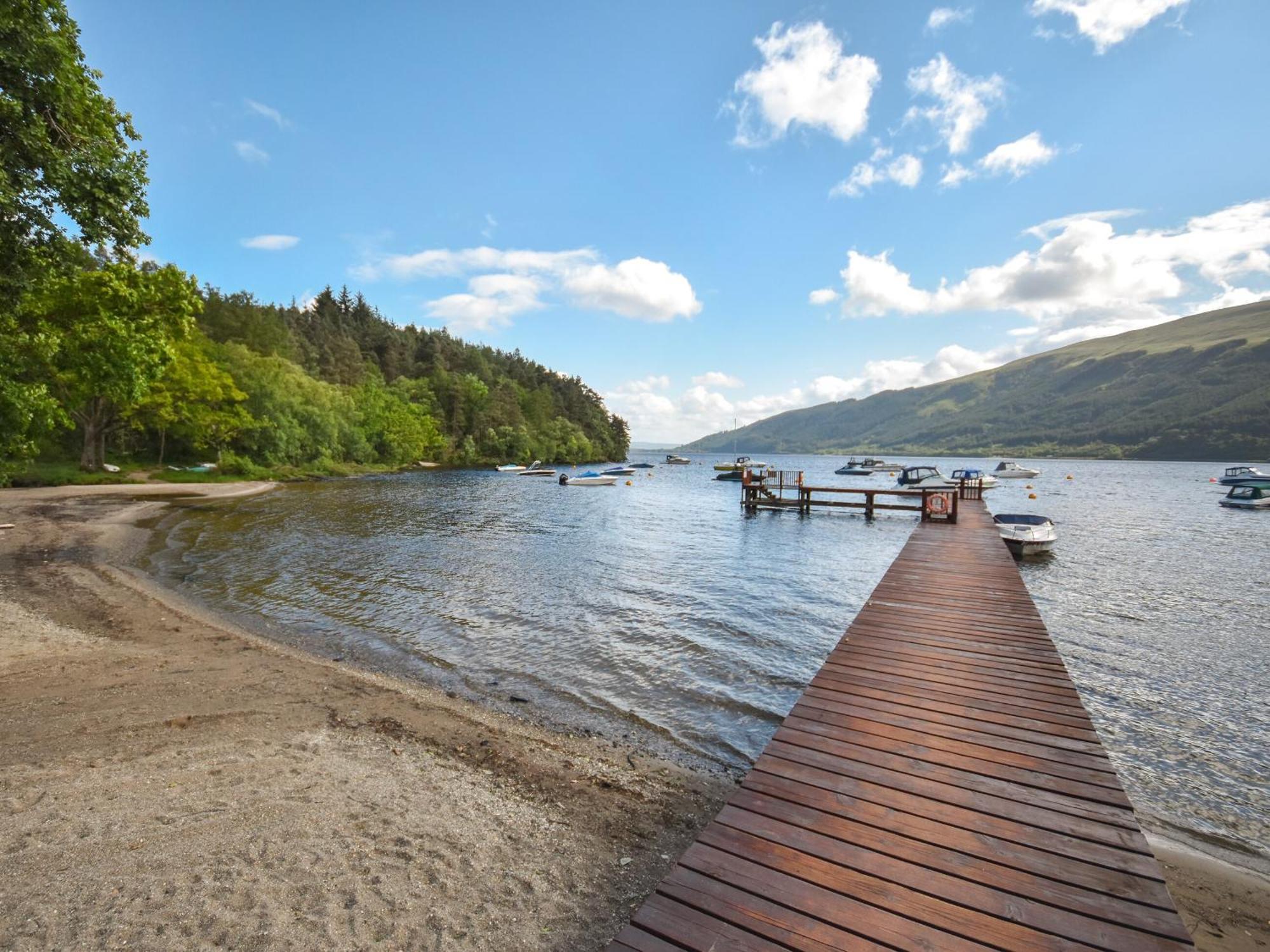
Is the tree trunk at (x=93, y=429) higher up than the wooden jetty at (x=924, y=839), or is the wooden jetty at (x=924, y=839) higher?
the tree trunk at (x=93, y=429)

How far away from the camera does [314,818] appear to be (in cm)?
523

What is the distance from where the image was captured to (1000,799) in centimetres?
438

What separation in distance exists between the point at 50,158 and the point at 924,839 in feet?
49.6

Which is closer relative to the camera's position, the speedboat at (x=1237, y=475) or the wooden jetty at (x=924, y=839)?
the wooden jetty at (x=924, y=839)

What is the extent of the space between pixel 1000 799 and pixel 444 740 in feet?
20.6

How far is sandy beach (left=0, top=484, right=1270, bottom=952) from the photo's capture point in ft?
13.2

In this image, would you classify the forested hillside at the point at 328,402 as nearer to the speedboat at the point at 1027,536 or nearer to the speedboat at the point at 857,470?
the speedboat at the point at 1027,536

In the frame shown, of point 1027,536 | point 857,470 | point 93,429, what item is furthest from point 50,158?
point 857,470

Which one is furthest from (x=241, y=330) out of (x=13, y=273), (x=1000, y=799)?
(x=1000, y=799)

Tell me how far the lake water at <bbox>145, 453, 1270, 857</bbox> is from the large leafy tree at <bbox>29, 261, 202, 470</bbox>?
603cm

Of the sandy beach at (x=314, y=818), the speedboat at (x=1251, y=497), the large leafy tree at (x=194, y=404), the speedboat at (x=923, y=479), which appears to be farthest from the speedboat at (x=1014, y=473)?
the large leafy tree at (x=194, y=404)

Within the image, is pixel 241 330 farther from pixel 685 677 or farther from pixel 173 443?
pixel 685 677

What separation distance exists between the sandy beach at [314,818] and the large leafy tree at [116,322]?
10.1 m

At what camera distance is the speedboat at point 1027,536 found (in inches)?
848
